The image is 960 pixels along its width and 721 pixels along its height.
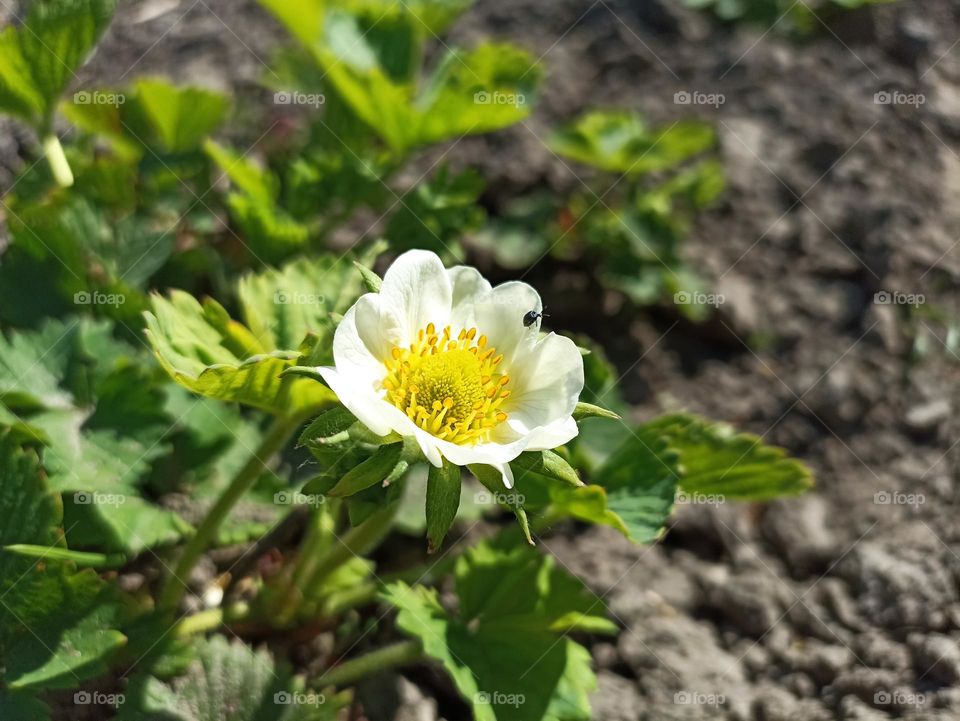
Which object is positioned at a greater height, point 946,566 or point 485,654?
point 485,654

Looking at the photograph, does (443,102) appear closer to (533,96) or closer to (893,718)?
(533,96)

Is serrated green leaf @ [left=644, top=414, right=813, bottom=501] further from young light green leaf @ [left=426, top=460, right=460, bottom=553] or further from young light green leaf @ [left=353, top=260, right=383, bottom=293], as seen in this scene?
young light green leaf @ [left=353, top=260, right=383, bottom=293]

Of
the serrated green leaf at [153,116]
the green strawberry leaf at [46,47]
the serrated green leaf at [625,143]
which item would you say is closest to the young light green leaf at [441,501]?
the green strawberry leaf at [46,47]

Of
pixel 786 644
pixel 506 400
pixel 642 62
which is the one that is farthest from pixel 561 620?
pixel 642 62

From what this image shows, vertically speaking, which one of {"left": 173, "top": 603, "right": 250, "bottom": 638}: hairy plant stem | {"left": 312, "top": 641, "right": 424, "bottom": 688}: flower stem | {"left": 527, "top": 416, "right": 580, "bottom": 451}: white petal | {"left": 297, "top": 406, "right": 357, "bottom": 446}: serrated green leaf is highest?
{"left": 297, "top": 406, "right": 357, "bottom": 446}: serrated green leaf

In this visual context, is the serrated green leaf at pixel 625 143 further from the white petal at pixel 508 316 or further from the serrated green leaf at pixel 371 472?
the serrated green leaf at pixel 371 472

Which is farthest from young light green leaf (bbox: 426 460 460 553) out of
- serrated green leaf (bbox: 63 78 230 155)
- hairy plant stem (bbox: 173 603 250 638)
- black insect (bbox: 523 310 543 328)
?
serrated green leaf (bbox: 63 78 230 155)

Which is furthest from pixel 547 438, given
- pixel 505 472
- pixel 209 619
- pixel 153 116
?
pixel 153 116
